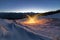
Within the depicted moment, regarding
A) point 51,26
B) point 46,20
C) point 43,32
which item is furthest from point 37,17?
point 43,32

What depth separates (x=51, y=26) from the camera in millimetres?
1403

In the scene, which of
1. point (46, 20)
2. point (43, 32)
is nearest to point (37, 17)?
point (46, 20)

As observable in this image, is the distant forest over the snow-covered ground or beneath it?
over

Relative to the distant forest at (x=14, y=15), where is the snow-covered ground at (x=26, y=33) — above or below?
below

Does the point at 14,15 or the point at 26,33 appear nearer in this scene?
the point at 26,33

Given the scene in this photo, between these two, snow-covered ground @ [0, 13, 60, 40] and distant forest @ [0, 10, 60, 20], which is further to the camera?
distant forest @ [0, 10, 60, 20]

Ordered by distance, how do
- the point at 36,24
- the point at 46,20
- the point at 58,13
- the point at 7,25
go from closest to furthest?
the point at 7,25
the point at 36,24
the point at 46,20
the point at 58,13

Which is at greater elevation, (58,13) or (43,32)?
(58,13)

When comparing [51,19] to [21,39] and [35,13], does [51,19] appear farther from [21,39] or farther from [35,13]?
[21,39]

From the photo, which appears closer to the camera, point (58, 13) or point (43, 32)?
point (43, 32)

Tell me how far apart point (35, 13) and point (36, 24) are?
0.40 m

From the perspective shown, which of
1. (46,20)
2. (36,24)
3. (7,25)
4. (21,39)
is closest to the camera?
(21,39)

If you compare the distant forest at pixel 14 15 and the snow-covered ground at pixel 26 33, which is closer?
the snow-covered ground at pixel 26 33

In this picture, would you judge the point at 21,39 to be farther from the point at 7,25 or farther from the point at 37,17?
the point at 37,17
